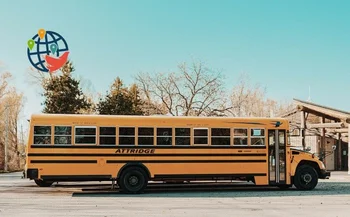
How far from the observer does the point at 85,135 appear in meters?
14.2

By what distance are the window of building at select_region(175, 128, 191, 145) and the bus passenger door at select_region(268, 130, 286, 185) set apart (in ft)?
9.22

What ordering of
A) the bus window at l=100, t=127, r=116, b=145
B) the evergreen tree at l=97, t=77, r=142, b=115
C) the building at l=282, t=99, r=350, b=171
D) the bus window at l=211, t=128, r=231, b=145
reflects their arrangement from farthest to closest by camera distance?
the evergreen tree at l=97, t=77, r=142, b=115
the building at l=282, t=99, r=350, b=171
the bus window at l=211, t=128, r=231, b=145
the bus window at l=100, t=127, r=116, b=145

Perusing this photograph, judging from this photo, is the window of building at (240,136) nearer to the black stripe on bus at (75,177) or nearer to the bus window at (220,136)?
the bus window at (220,136)

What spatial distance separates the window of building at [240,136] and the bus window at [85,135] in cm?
459

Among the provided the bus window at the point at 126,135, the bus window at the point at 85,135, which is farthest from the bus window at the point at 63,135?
the bus window at the point at 126,135

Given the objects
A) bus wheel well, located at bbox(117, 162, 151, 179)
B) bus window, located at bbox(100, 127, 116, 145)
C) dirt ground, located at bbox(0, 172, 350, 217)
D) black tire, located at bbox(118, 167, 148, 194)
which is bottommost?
dirt ground, located at bbox(0, 172, 350, 217)

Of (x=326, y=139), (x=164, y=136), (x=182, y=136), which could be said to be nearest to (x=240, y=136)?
(x=182, y=136)

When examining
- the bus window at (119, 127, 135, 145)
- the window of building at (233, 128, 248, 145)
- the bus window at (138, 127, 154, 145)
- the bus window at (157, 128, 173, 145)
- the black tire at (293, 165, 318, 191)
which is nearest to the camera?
the bus window at (119, 127, 135, 145)

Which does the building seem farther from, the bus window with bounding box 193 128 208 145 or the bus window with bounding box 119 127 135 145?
the bus window with bounding box 119 127 135 145

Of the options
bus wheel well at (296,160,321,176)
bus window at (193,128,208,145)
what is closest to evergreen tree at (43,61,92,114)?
bus window at (193,128,208,145)

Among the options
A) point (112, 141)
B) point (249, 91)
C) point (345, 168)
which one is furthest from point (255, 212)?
point (249, 91)

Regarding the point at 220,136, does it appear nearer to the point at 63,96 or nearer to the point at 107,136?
the point at 107,136

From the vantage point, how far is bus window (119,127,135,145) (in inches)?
566

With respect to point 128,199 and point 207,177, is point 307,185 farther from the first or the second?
point 128,199
